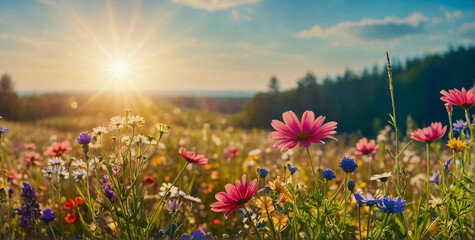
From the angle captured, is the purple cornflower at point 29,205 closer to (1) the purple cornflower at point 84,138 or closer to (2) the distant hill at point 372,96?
(1) the purple cornflower at point 84,138

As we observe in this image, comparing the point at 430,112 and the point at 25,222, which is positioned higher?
the point at 25,222

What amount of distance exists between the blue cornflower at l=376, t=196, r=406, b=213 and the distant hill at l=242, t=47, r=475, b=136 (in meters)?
17.5

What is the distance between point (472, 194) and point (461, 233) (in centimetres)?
16

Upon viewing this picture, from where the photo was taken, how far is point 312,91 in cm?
2072

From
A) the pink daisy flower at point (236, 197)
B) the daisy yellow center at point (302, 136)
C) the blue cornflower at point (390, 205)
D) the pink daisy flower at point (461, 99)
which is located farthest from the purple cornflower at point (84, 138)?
the pink daisy flower at point (461, 99)

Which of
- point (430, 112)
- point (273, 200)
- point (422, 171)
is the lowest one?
point (430, 112)

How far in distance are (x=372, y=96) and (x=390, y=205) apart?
852 inches

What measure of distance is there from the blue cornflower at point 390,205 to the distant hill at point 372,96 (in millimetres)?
17466

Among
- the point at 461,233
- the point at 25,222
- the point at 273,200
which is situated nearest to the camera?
the point at 273,200

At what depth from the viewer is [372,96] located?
22.0m

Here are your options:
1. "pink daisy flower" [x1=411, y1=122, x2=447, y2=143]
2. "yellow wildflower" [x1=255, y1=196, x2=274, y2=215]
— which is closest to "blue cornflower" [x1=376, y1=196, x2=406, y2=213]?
"pink daisy flower" [x1=411, y1=122, x2=447, y2=143]

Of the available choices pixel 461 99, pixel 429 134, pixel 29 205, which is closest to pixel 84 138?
pixel 29 205

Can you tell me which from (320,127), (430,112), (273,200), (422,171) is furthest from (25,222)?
(430,112)

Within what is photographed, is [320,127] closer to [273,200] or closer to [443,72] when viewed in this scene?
[273,200]
